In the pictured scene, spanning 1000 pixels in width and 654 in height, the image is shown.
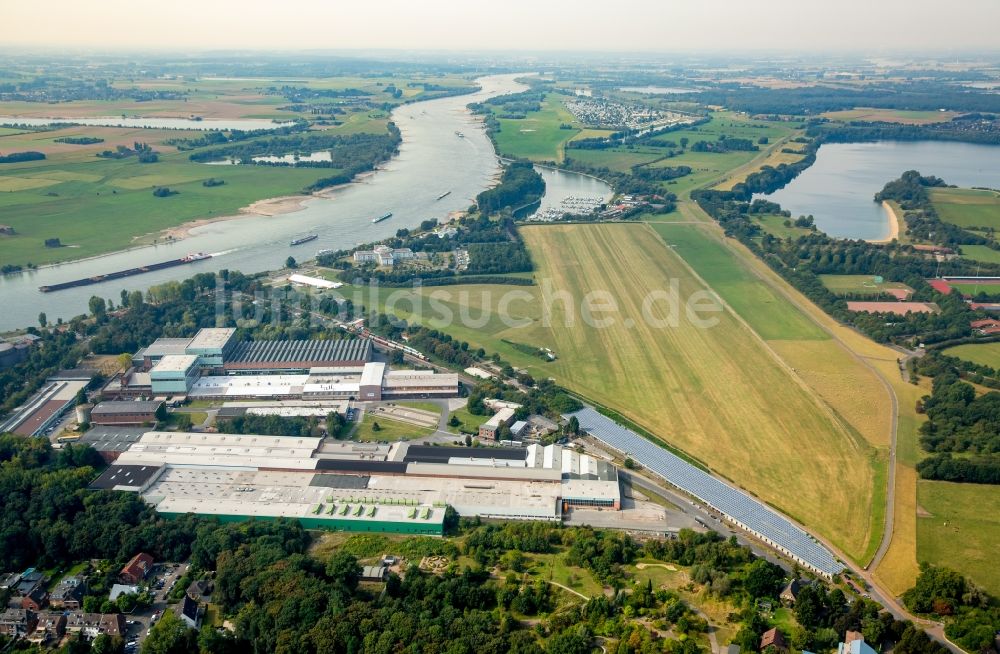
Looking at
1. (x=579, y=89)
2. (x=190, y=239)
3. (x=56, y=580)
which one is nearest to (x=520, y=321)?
(x=56, y=580)

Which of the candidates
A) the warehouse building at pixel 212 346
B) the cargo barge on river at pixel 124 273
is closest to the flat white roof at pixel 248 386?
the warehouse building at pixel 212 346

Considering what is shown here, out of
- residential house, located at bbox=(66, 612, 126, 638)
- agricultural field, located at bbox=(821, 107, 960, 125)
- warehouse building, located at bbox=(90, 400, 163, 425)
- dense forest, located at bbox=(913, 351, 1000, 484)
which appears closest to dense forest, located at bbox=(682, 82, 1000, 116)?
agricultural field, located at bbox=(821, 107, 960, 125)

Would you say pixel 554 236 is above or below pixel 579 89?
below

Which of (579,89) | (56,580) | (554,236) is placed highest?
(579,89)

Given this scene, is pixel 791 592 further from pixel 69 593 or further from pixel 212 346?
pixel 212 346

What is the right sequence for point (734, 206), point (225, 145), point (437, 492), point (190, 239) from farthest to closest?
point (225, 145) < point (734, 206) < point (190, 239) < point (437, 492)

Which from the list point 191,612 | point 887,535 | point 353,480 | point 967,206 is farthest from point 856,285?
point 191,612

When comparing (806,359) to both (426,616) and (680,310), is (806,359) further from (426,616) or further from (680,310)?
(426,616)
